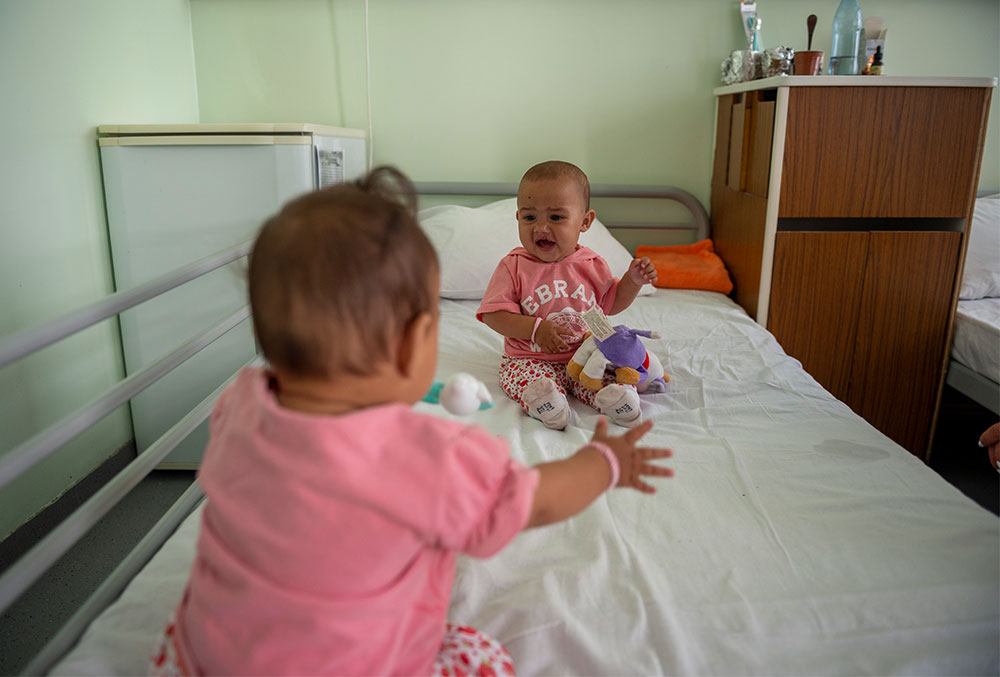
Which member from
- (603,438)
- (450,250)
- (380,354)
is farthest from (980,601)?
(450,250)

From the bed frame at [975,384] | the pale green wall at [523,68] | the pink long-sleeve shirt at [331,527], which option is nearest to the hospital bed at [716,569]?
the pink long-sleeve shirt at [331,527]

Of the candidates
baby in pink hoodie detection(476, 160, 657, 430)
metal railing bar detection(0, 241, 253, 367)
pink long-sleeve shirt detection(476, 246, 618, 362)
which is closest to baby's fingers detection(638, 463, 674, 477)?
metal railing bar detection(0, 241, 253, 367)

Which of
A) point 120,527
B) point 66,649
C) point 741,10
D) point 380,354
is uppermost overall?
point 741,10

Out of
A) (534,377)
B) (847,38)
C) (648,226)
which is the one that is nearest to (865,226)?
(847,38)

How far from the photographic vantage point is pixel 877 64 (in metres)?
2.34

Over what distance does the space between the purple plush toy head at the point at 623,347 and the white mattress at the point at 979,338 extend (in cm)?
125

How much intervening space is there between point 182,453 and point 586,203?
4.49 ft

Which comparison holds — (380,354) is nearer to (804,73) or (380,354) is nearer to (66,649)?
(66,649)

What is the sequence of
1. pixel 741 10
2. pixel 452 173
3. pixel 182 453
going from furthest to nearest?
pixel 452 173
pixel 741 10
pixel 182 453

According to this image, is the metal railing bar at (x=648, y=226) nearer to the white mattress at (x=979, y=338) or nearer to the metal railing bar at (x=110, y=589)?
the white mattress at (x=979, y=338)

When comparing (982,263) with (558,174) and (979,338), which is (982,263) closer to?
(979,338)

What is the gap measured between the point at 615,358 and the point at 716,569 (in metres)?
0.59

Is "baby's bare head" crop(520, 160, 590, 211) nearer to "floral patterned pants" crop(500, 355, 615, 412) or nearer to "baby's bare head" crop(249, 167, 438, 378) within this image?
"floral patterned pants" crop(500, 355, 615, 412)

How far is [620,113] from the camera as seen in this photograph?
110 inches
